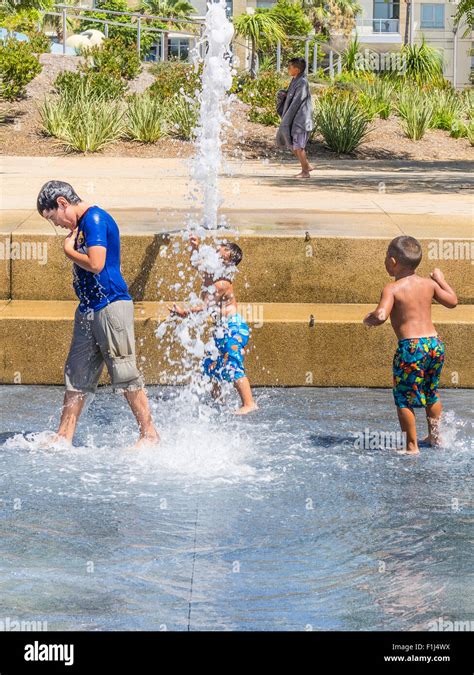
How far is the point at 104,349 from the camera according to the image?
274 inches

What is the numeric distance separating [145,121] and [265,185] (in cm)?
687

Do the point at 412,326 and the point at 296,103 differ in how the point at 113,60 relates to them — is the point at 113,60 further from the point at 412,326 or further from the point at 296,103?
the point at 412,326

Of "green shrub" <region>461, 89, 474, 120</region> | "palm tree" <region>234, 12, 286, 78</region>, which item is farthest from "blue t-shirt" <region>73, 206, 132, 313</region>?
"palm tree" <region>234, 12, 286, 78</region>

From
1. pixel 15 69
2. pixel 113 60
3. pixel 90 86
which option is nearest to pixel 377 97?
pixel 113 60

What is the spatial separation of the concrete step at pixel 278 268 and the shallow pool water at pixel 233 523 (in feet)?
5.11

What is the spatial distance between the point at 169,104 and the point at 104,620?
67.3 ft

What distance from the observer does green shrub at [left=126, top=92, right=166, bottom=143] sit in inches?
888

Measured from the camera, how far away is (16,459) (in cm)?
695

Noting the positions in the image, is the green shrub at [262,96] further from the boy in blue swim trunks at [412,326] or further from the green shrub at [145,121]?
the boy in blue swim trunks at [412,326]

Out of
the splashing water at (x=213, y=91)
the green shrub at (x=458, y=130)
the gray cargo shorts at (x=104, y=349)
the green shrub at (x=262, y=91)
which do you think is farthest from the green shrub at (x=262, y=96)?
the gray cargo shorts at (x=104, y=349)

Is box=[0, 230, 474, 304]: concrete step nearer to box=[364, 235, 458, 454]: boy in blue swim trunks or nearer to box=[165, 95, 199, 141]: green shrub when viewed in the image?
box=[364, 235, 458, 454]: boy in blue swim trunks

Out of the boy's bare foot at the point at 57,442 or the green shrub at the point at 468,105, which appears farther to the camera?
the green shrub at the point at 468,105

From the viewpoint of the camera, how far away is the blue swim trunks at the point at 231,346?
823 cm
